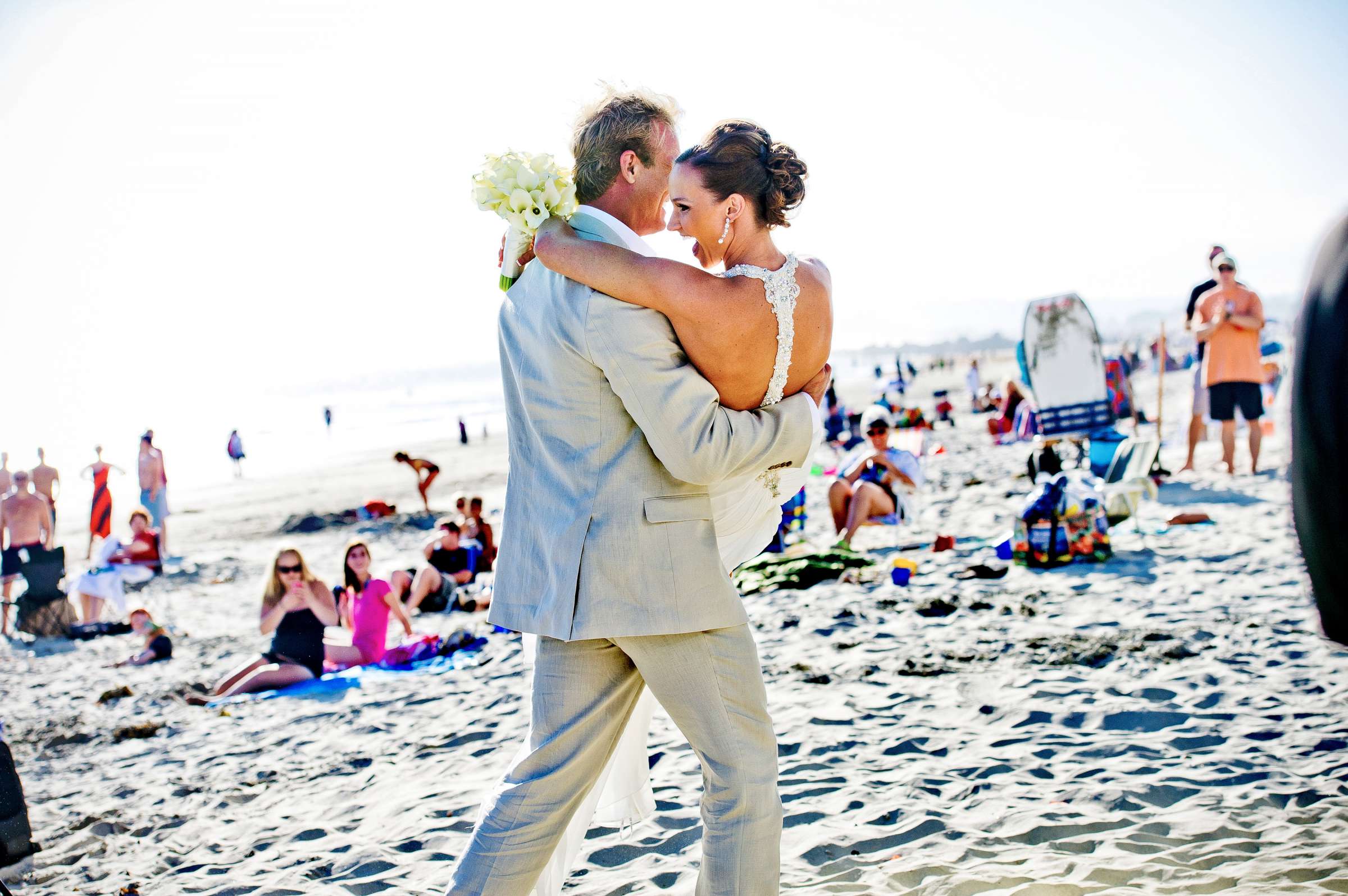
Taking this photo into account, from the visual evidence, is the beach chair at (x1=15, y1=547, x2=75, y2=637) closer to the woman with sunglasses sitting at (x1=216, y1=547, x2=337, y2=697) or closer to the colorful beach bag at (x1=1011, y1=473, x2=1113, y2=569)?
the woman with sunglasses sitting at (x1=216, y1=547, x2=337, y2=697)

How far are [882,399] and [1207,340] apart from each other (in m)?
8.22

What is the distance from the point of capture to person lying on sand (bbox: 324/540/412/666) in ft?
21.0

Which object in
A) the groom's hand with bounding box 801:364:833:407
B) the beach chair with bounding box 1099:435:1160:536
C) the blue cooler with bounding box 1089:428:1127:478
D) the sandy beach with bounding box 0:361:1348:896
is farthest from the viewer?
the blue cooler with bounding box 1089:428:1127:478

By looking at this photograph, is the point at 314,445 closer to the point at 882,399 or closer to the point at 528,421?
the point at 882,399

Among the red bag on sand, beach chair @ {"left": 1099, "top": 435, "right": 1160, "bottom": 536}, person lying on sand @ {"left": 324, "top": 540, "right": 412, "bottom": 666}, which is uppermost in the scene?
beach chair @ {"left": 1099, "top": 435, "right": 1160, "bottom": 536}

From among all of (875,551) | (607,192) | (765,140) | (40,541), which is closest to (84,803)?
(607,192)

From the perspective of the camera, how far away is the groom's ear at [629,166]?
2076 millimetres

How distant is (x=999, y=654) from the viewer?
185 inches

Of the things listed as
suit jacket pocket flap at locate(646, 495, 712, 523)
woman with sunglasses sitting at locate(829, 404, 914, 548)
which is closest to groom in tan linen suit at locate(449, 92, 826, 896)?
suit jacket pocket flap at locate(646, 495, 712, 523)

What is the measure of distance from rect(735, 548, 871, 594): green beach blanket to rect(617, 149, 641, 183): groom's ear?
15.8ft

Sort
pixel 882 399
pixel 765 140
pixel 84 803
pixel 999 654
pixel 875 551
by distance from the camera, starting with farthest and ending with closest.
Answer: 1. pixel 882 399
2. pixel 875 551
3. pixel 999 654
4. pixel 84 803
5. pixel 765 140

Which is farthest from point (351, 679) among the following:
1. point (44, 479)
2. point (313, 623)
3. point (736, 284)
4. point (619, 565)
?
point (44, 479)

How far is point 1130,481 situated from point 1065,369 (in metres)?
2.16

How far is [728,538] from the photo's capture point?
218 centimetres
